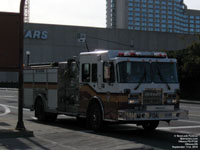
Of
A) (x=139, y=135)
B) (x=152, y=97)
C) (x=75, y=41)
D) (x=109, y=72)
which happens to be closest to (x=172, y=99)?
(x=152, y=97)

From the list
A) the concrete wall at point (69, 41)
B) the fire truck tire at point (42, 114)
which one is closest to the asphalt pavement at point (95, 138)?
the fire truck tire at point (42, 114)

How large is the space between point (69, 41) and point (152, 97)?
210 feet

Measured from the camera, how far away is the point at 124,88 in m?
12.6

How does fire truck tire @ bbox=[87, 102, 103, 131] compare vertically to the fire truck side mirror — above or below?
below

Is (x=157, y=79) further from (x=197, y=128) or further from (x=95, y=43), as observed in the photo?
(x=95, y=43)

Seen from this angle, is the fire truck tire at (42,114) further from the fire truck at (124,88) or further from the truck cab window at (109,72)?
the truck cab window at (109,72)

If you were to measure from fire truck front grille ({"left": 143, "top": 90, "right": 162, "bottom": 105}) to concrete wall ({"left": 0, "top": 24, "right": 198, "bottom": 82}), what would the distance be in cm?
6087

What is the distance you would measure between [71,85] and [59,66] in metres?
1.28

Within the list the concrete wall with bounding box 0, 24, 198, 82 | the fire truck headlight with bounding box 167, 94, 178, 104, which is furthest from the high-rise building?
the fire truck headlight with bounding box 167, 94, 178, 104

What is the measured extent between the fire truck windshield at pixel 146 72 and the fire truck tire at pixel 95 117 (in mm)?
1530

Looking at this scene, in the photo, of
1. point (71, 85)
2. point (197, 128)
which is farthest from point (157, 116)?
point (71, 85)

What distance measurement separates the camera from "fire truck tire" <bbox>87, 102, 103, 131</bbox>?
44.1 ft

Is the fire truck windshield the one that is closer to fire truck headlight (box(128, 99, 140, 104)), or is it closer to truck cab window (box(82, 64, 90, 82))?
fire truck headlight (box(128, 99, 140, 104))

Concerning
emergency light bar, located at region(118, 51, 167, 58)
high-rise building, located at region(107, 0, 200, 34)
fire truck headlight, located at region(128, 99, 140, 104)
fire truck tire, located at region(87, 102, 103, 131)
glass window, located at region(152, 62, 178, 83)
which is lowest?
fire truck tire, located at region(87, 102, 103, 131)
